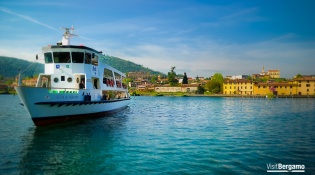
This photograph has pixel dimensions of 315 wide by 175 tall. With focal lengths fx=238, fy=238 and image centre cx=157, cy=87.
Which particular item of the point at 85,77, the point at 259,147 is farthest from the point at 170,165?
the point at 85,77

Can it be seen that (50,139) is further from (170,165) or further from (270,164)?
(270,164)

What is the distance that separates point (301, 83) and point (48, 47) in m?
132

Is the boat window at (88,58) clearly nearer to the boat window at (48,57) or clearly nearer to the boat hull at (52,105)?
the boat hull at (52,105)

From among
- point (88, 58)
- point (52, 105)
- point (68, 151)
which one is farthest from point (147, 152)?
point (88, 58)

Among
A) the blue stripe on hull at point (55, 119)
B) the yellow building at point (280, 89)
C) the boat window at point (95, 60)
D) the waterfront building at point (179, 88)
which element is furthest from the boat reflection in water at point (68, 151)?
the waterfront building at point (179, 88)

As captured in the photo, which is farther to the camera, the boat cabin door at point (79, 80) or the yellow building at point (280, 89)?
the yellow building at point (280, 89)

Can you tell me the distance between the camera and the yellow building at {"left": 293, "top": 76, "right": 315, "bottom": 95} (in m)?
121

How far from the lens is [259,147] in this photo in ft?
44.5

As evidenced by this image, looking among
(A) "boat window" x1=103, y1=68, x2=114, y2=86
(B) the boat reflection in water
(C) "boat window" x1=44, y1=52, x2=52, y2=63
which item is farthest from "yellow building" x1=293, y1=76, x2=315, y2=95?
(C) "boat window" x1=44, y1=52, x2=52, y2=63

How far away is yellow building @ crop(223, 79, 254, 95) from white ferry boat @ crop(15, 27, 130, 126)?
116013mm

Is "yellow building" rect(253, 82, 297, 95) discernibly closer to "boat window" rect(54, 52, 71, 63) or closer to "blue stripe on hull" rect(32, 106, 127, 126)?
"blue stripe on hull" rect(32, 106, 127, 126)

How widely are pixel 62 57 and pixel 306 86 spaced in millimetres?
131876

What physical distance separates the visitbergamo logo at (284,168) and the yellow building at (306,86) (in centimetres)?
13188

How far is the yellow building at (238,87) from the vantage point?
130175 millimetres
